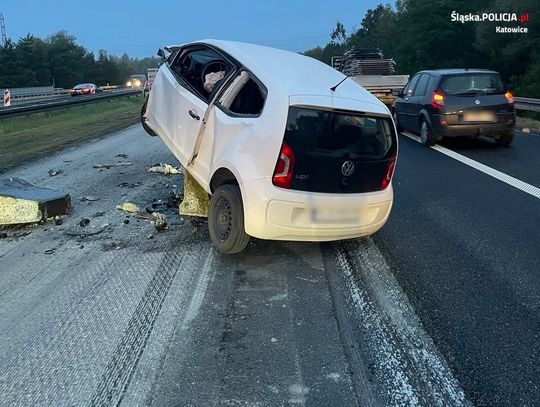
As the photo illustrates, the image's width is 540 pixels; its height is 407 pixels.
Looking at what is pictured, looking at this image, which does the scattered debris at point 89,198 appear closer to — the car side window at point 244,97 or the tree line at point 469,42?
the car side window at point 244,97

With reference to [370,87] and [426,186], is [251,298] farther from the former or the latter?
[370,87]

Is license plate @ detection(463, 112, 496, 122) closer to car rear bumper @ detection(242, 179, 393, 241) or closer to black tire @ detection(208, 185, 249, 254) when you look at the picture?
car rear bumper @ detection(242, 179, 393, 241)

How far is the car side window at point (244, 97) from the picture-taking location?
5.02 meters

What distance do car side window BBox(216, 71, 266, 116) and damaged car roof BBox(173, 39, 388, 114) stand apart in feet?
0.34

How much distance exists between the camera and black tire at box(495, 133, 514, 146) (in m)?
11.2

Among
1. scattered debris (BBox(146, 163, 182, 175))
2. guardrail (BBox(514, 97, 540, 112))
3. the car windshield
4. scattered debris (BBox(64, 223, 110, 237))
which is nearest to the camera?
scattered debris (BBox(64, 223, 110, 237))

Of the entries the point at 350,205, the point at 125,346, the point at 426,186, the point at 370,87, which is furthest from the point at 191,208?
the point at 370,87

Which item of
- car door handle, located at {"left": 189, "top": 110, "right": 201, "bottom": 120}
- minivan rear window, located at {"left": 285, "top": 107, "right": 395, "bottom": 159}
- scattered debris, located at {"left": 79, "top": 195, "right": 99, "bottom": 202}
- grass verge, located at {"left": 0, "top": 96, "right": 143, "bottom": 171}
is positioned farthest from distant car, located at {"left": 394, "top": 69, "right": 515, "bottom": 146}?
grass verge, located at {"left": 0, "top": 96, "right": 143, "bottom": 171}

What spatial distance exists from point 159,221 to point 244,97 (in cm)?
170

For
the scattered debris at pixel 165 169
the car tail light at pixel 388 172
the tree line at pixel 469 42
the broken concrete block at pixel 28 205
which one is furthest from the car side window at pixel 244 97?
the tree line at pixel 469 42

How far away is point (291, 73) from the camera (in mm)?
5160

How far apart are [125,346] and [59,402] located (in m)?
0.62

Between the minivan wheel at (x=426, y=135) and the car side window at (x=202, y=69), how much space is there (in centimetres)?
652

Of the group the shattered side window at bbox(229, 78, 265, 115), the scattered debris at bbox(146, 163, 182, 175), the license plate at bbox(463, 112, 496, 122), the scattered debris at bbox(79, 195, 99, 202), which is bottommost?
the scattered debris at bbox(79, 195, 99, 202)
